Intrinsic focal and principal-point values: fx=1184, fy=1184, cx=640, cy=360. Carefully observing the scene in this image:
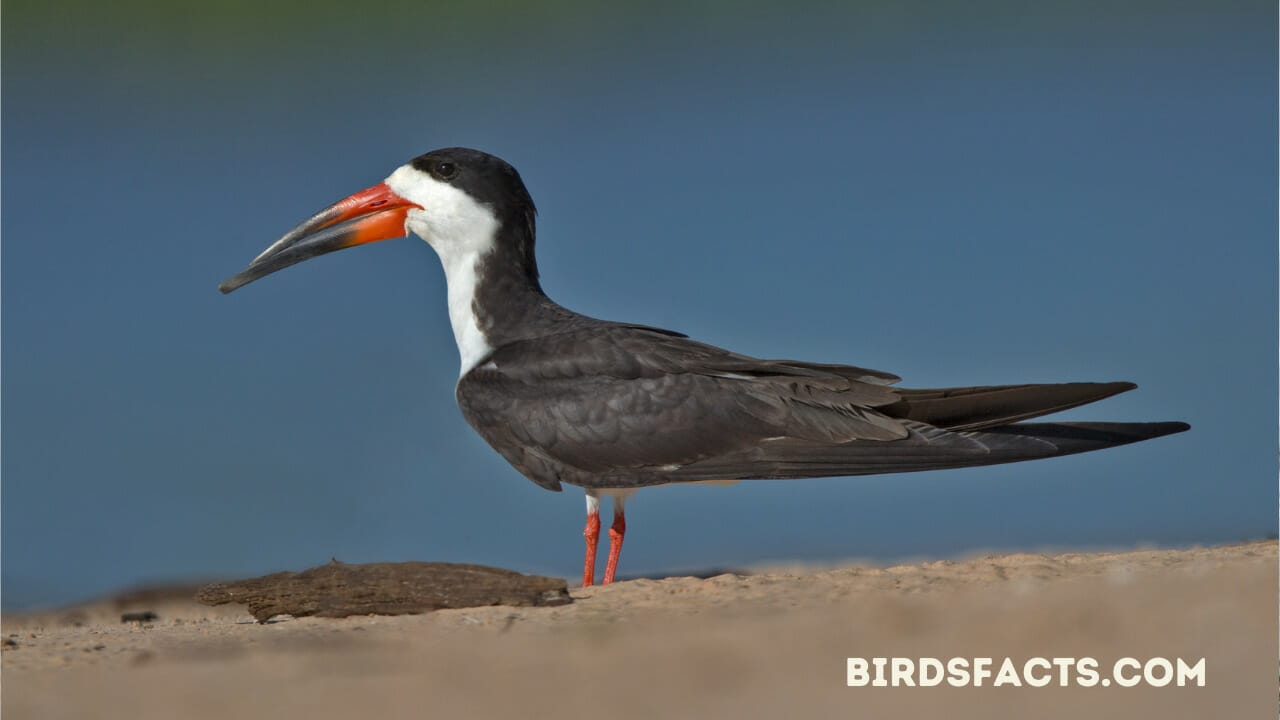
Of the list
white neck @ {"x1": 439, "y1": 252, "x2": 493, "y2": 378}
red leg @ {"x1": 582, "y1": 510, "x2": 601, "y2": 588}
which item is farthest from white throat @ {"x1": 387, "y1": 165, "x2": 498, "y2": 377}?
red leg @ {"x1": 582, "y1": 510, "x2": 601, "y2": 588}

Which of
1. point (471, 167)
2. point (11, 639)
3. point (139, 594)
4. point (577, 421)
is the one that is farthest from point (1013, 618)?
point (139, 594)

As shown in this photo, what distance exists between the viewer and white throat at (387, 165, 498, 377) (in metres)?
7.43

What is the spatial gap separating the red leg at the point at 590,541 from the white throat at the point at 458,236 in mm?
1271

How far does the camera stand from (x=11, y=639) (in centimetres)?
513

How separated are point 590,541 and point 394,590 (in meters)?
1.60

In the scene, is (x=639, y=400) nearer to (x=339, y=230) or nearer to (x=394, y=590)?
(x=394, y=590)

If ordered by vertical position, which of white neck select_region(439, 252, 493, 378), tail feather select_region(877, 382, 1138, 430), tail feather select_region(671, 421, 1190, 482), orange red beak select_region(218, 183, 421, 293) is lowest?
tail feather select_region(671, 421, 1190, 482)

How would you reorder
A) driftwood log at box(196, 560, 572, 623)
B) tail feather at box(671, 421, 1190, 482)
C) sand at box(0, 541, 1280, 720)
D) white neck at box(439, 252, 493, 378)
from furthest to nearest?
white neck at box(439, 252, 493, 378) → tail feather at box(671, 421, 1190, 482) → driftwood log at box(196, 560, 572, 623) → sand at box(0, 541, 1280, 720)

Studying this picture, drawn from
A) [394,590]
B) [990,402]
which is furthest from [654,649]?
[990,402]

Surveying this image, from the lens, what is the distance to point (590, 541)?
6.71 m

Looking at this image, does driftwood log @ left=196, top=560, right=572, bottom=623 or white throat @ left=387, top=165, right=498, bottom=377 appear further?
white throat @ left=387, top=165, right=498, bottom=377

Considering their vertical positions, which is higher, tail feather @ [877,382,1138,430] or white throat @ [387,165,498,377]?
white throat @ [387,165,498,377]

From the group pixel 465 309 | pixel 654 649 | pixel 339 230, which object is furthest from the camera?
pixel 339 230

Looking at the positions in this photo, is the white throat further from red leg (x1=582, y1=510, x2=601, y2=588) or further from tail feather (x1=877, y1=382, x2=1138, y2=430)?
tail feather (x1=877, y1=382, x2=1138, y2=430)
